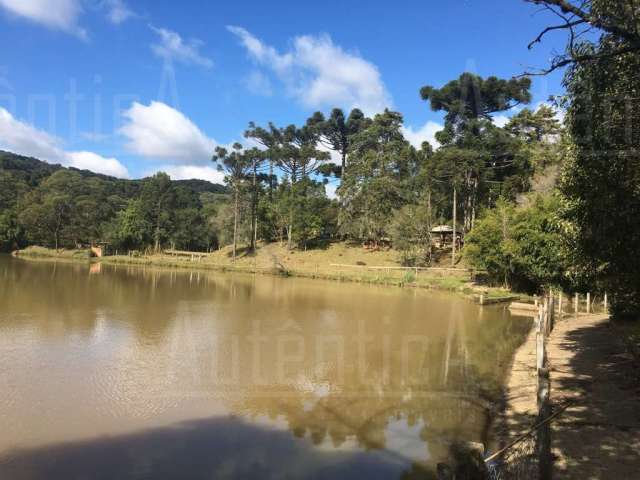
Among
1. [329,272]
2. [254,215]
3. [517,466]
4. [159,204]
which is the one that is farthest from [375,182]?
[517,466]

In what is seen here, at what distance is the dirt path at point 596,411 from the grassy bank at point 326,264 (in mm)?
15889

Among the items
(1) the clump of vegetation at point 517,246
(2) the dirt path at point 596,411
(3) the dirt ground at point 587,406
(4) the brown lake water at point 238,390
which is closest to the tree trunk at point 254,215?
(1) the clump of vegetation at point 517,246

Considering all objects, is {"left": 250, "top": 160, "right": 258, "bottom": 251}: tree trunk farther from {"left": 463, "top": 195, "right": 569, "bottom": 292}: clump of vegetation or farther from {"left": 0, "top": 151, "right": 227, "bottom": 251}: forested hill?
{"left": 463, "top": 195, "right": 569, "bottom": 292}: clump of vegetation

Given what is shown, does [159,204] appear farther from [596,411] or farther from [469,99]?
[596,411]

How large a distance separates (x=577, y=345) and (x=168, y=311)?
1544 centimetres

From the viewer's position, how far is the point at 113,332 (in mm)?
15586

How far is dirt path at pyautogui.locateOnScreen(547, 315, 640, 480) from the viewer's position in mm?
6051

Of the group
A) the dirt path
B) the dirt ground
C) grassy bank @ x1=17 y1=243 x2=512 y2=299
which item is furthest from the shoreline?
the dirt path

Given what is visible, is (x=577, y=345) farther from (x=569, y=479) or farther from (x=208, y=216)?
(x=208, y=216)

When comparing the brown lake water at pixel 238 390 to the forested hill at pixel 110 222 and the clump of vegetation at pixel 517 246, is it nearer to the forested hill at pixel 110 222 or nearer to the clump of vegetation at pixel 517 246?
the clump of vegetation at pixel 517 246

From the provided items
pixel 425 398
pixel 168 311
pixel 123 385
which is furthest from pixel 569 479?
pixel 168 311

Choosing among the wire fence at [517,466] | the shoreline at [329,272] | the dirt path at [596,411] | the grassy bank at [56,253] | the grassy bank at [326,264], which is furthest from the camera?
the grassy bank at [56,253]

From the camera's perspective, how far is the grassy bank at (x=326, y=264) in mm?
34531

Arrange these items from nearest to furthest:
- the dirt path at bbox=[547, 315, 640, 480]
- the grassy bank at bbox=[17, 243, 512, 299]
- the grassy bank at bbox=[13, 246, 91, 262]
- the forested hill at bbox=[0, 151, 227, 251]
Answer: the dirt path at bbox=[547, 315, 640, 480] < the grassy bank at bbox=[17, 243, 512, 299] < the grassy bank at bbox=[13, 246, 91, 262] < the forested hill at bbox=[0, 151, 227, 251]
